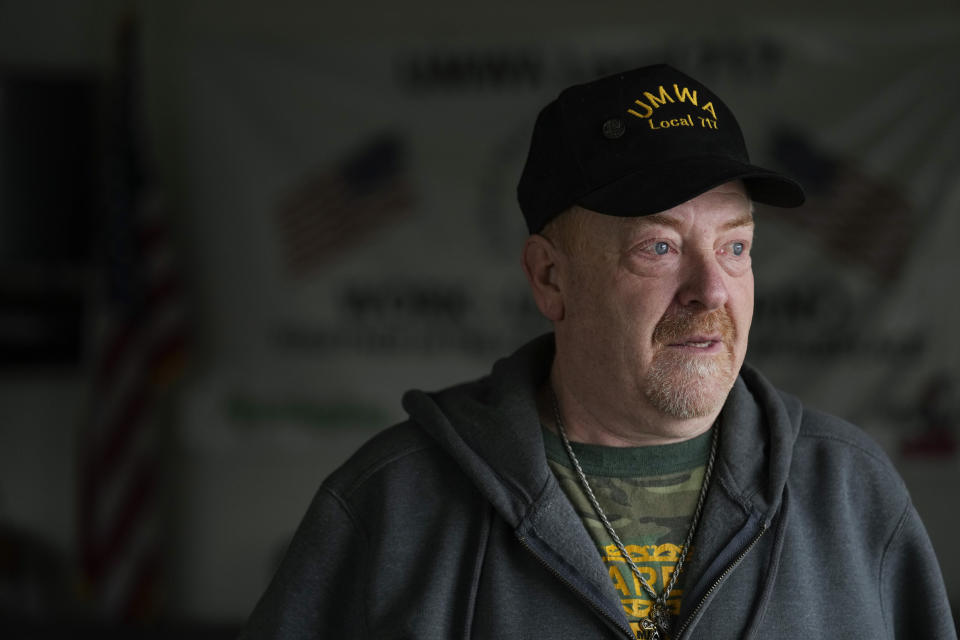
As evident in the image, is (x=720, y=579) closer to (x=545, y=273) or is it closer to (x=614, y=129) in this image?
(x=545, y=273)

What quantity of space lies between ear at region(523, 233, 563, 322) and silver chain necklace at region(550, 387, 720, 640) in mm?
170

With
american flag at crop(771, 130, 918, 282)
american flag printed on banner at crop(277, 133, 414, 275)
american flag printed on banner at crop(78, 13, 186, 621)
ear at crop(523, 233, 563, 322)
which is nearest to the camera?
ear at crop(523, 233, 563, 322)

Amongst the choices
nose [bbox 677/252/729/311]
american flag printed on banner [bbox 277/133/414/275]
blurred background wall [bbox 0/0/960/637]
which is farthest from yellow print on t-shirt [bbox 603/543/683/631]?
american flag printed on banner [bbox 277/133/414/275]

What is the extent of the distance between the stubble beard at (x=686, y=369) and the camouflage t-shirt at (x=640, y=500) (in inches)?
4.3

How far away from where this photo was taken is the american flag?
364 centimetres

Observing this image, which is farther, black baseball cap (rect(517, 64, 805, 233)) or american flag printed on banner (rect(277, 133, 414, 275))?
american flag printed on banner (rect(277, 133, 414, 275))

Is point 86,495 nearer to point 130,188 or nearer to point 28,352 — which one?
point 28,352

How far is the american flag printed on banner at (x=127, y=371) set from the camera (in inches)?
153

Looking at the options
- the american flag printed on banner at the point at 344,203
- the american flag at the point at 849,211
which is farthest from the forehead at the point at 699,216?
the american flag printed on banner at the point at 344,203

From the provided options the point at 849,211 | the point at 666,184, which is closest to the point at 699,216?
the point at 666,184

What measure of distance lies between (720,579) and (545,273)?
0.51 metres

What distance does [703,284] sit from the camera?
1.45 meters

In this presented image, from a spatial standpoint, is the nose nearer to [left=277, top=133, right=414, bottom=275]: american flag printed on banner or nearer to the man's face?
the man's face

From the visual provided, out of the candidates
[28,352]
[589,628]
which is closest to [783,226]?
[589,628]
